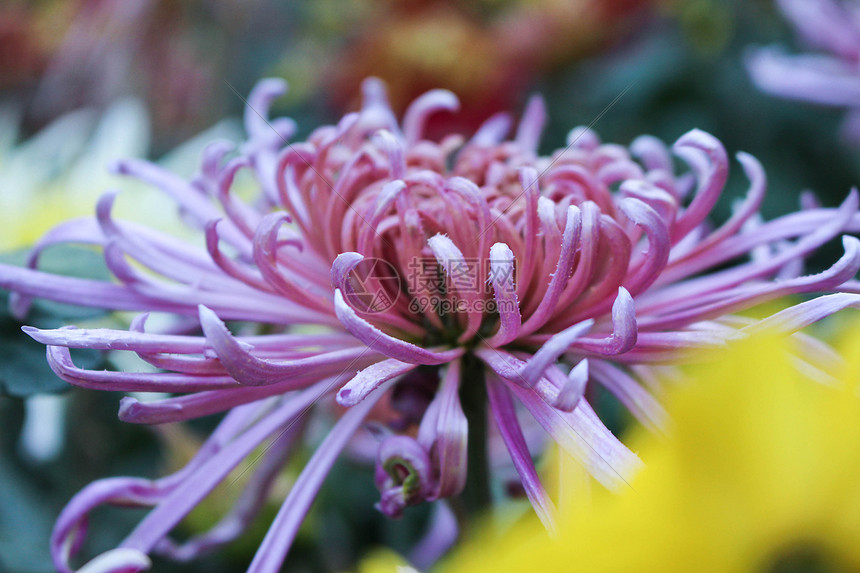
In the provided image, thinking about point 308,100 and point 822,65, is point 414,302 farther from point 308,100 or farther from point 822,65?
point 308,100

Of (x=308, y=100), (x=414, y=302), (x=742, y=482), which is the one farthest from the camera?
(x=308, y=100)

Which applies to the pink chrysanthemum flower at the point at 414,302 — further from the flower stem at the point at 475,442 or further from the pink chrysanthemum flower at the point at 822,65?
the pink chrysanthemum flower at the point at 822,65

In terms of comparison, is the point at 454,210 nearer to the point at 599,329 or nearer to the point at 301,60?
the point at 599,329

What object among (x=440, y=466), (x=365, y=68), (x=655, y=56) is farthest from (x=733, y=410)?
(x=655, y=56)

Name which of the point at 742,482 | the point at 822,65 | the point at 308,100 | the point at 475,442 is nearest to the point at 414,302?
the point at 475,442

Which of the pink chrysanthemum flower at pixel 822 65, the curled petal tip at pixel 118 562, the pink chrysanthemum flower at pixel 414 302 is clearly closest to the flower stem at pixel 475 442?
the pink chrysanthemum flower at pixel 414 302

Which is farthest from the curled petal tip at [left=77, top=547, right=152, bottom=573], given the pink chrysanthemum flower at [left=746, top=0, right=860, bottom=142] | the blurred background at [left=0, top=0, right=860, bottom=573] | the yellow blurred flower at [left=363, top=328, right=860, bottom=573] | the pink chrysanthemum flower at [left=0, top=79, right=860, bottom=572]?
the pink chrysanthemum flower at [left=746, top=0, right=860, bottom=142]

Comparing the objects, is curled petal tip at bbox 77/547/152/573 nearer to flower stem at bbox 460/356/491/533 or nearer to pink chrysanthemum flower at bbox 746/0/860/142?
flower stem at bbox 460/356/491/533
